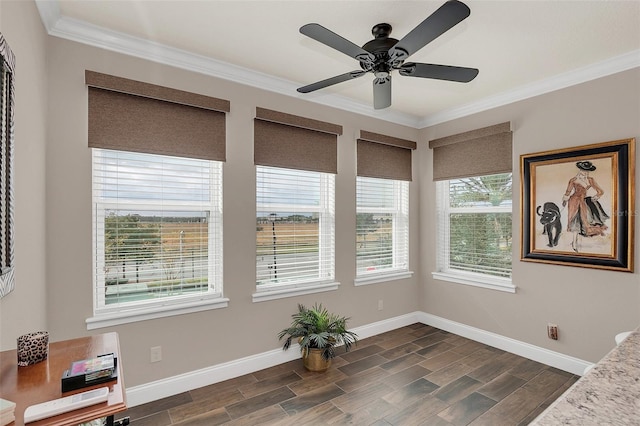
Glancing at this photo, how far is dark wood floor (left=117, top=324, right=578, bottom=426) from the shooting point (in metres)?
2.39

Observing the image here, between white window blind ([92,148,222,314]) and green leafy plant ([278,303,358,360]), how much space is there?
2.66 feet

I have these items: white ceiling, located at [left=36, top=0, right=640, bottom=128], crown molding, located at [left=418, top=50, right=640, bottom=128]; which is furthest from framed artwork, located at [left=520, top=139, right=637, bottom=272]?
white ceiling, located at [left=36, top=0, right=640, bottom=128]

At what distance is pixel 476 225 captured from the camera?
394 centimetres

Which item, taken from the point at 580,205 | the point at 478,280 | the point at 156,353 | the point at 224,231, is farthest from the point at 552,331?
the point at 156,353

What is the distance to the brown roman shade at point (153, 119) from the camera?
2.41m

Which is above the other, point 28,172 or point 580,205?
point 28,172

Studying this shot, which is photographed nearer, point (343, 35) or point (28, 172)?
point (28, 172)

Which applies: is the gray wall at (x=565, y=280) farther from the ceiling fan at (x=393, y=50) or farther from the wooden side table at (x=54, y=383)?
the wooden side table at (x=54, y=383)

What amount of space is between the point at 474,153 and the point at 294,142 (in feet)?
6.78

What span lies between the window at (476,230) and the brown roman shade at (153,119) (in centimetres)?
281

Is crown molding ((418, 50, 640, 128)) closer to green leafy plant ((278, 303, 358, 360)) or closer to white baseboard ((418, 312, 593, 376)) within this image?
white baseboard ((418, 312, 593, 376))

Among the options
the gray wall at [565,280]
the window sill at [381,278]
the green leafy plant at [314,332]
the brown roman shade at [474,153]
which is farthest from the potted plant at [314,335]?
the brown roman shade at [474,153]

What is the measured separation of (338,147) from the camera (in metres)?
3.71

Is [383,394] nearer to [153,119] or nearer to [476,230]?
[476,230]
